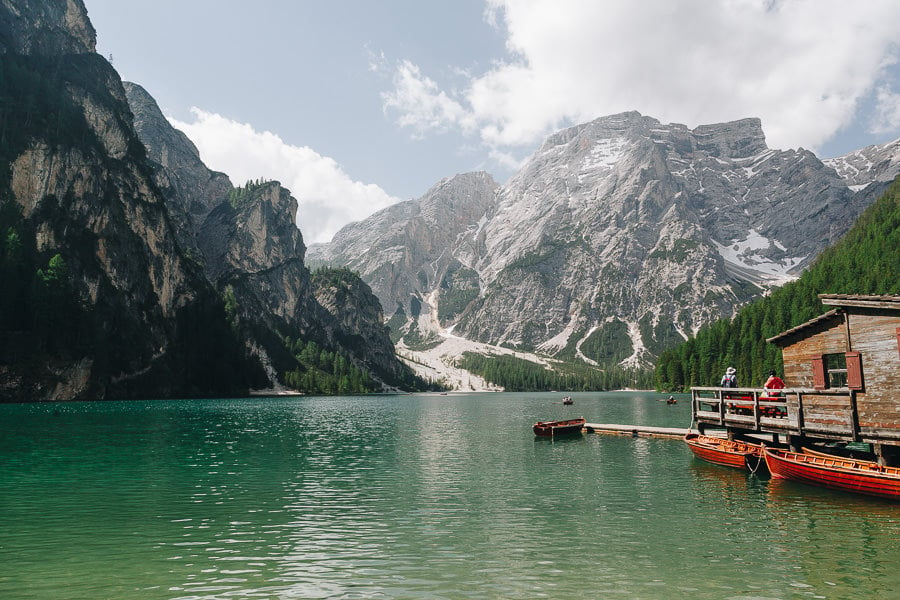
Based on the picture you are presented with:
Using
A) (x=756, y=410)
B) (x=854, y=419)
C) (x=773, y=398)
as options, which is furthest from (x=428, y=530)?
(x=773, y=398)

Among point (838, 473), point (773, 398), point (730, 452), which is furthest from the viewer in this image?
point (730, 452)

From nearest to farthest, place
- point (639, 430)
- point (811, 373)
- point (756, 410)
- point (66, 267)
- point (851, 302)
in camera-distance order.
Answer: point (851, 302)
point (811, 373)
point (756, 410)
point (639, 430)
point (66, 267)

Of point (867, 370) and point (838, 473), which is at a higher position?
point (867, 370)

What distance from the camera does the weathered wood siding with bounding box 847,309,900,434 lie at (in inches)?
1175

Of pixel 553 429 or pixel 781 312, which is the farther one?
pixel 781 312

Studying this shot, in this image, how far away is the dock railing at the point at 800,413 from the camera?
32281 mm

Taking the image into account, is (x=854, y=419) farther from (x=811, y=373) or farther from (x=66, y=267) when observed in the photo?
(x=66, y=267)

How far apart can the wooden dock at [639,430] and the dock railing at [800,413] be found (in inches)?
807

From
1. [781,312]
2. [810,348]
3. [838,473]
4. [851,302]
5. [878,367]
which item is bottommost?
[838,473]

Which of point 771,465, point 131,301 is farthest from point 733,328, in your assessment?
point 131,301

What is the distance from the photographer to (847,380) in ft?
104

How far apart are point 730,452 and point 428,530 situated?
27044 mm

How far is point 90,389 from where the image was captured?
160750 mm

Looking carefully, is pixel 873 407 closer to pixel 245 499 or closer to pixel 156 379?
pixel 245 499
